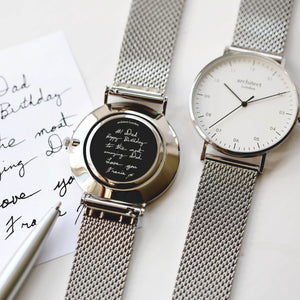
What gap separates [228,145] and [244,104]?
9 cm

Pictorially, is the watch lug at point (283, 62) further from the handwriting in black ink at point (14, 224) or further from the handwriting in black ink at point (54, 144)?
the handwriting in black ink at point (14, 224)

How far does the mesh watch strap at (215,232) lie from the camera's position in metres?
0.93

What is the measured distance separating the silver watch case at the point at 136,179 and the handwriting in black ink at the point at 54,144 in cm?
4

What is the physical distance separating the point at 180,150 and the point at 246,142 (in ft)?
0.44

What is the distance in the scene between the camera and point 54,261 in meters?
0.96

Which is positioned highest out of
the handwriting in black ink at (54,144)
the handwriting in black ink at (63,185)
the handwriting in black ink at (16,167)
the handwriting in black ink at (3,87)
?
the handwriting in black ink at (3,87)

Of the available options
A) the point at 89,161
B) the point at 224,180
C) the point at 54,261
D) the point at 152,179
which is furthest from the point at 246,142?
the point at 54,261

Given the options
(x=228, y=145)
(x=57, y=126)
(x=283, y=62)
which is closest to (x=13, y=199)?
(x=57, y=126)

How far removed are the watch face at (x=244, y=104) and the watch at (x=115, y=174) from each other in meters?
0.08

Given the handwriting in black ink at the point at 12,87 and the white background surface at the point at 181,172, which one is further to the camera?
the handwriting in black ink at the point at 12,87

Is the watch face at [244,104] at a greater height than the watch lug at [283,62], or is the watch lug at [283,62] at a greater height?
the watch lug at [283,62]

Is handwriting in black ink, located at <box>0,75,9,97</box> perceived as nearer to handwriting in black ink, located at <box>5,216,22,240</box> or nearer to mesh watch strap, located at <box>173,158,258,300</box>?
handwriting in black ink, located at <box>5,216,22,240</box>

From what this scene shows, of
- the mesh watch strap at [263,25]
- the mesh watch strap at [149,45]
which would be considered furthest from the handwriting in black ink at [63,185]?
the mesh watch strap at [263,25]

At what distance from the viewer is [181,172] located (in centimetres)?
98
